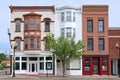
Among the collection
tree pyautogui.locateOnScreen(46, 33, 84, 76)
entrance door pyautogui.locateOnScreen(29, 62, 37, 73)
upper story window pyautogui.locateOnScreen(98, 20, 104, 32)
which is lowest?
entrance door pyautogui.locateOnScreen(29, 62, 37, 73)

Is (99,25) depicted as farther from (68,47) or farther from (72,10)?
(68,47)

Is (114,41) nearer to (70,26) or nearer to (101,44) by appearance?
(101,44)

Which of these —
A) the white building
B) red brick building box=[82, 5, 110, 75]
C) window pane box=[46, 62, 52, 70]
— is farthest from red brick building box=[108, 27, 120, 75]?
window pane box=[46, 62, 52, 70]

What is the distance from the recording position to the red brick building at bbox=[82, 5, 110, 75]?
6625 cm

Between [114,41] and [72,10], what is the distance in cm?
1019

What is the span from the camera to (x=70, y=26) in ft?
217

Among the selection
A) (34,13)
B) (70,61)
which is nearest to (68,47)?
(70,61)

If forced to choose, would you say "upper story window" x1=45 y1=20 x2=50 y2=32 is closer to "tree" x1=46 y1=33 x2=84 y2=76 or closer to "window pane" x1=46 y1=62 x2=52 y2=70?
"tree" x1=46 y1=33 x2=84 y2=76

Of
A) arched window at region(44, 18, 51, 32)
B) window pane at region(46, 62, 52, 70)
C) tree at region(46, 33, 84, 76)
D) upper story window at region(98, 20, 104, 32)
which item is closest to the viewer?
tree at region(46, 33, 84, 76)

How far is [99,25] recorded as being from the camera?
66.8 m

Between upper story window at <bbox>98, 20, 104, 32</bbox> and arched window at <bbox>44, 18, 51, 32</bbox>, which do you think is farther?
arched window at <bbox>44, 18, 51, 32</bbox>

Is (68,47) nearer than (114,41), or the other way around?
(68,47)

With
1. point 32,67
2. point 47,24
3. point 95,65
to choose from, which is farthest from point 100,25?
point 32,67

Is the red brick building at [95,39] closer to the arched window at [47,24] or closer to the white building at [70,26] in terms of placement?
the white building at [70,26]
